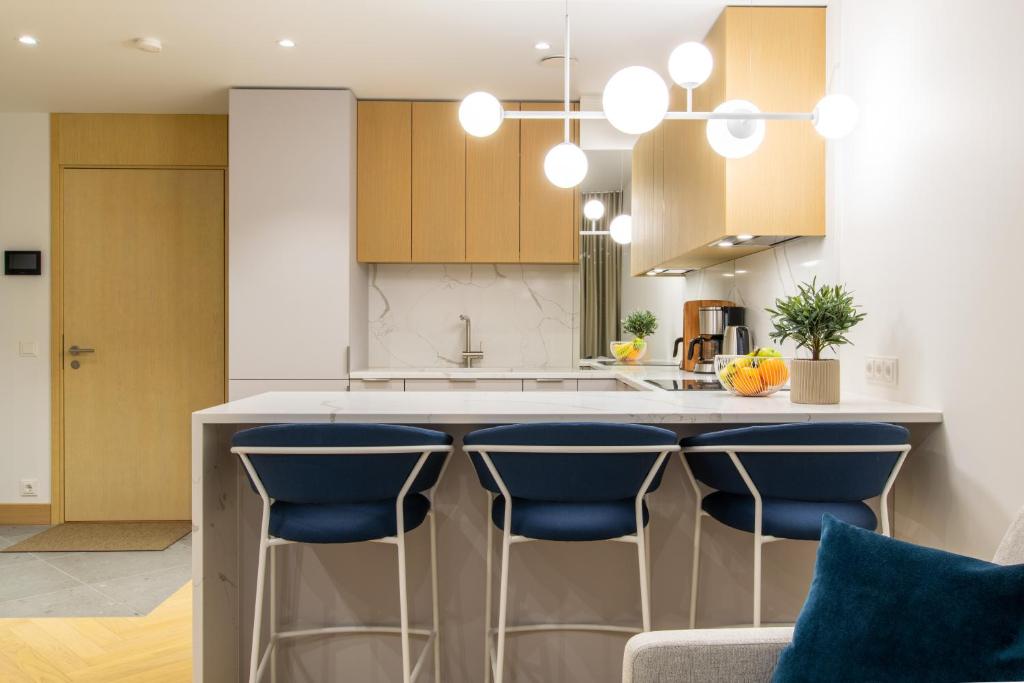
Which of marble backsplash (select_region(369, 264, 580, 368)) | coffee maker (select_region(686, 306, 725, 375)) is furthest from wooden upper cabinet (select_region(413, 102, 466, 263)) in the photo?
coffee maker (select_region(686, 306, 725, 375))

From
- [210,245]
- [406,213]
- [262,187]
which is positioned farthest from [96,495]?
[406,213]

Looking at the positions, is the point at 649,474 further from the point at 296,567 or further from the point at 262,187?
the point at 262,187

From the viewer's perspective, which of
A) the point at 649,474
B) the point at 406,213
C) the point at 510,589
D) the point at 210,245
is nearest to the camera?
the point at 649,474

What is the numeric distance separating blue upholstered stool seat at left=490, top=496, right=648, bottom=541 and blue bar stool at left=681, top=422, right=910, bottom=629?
0.78 feet

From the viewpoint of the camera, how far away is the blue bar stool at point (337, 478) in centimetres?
161

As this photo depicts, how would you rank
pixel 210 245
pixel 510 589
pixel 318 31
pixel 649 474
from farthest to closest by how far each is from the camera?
pixel 210 245
pixel 318 31
pixel 510 589
pixel 649 474

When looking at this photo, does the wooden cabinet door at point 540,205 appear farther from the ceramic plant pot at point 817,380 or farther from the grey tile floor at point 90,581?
the grey tile floor at point 90,581

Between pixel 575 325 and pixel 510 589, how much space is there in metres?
2.46

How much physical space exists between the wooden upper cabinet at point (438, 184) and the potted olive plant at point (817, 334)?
234 cm

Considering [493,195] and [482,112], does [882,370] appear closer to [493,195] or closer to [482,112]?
[482,112]

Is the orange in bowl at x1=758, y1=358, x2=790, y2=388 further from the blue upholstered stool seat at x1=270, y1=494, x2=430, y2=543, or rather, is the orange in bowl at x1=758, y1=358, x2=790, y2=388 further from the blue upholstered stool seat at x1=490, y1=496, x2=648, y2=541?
the blue upholstered stool seat at x1=270, y1=494, x2=430, y2=543

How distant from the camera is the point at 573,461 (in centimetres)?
160

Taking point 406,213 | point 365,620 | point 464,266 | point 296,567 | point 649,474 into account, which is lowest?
point 365,620

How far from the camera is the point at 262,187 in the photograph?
3783mm
